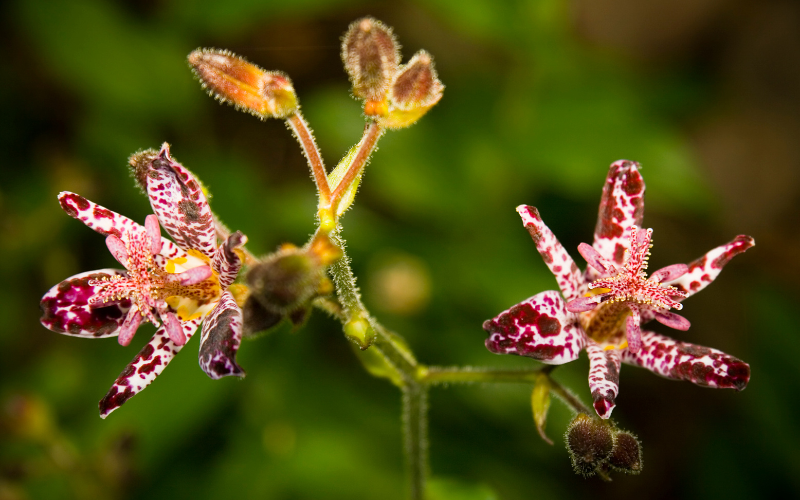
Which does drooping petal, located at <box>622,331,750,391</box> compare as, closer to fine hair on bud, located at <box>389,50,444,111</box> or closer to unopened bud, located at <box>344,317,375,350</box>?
unopened bud, located at <box>344,317,375,350</box>

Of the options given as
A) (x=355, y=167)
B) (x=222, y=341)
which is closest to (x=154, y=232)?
(x=222, y=341)

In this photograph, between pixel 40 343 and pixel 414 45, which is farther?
pixel 414 45

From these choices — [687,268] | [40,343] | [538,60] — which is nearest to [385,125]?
[687,268]

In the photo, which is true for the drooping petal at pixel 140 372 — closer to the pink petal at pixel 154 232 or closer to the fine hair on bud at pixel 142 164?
the pink petal at pixel 154 232

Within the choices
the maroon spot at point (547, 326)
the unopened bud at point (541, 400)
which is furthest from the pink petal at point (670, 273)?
the unopened bud at point (541, 400)

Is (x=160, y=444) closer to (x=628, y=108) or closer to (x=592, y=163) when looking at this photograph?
(x=592, y=163)

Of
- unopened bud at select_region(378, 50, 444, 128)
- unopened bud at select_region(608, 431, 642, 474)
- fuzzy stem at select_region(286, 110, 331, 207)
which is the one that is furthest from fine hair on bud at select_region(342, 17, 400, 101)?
unopened bud at select_region(608, 431, 642, 474)
